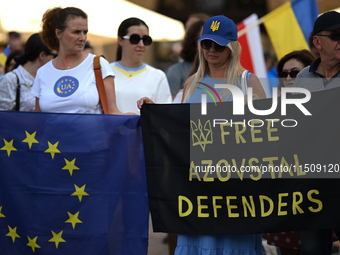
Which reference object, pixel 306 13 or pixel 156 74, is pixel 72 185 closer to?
pixel 156 74

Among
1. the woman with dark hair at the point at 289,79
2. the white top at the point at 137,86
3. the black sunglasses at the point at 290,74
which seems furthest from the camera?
the white top at the point at 137,86

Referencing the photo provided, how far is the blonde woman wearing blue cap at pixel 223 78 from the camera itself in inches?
122

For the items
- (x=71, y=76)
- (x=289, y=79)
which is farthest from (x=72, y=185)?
(x=289, y=79)

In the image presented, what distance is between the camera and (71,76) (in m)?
3.75

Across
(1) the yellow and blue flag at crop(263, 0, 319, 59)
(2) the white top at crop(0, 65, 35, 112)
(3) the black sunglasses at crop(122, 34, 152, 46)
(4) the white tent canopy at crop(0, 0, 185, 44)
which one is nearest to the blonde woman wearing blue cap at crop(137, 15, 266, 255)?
(3) the black sunglasses at crop(122, 34, 152, 46)

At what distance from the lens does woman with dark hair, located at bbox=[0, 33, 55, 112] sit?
443 centimetres

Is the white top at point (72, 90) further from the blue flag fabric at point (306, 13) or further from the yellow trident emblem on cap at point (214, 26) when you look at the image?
the blue flag fabric at point (306, 13)

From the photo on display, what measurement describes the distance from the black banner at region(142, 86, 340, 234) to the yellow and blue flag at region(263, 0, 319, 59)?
3190 millimetres

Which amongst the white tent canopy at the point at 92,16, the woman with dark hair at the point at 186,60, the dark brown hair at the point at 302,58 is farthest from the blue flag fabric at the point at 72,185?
the white tent canopy at the point at 92,16

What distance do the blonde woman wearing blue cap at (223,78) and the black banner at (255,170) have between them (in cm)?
8

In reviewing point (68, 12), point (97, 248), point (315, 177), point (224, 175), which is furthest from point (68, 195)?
point (315, 177)

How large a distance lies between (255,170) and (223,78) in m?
0.68

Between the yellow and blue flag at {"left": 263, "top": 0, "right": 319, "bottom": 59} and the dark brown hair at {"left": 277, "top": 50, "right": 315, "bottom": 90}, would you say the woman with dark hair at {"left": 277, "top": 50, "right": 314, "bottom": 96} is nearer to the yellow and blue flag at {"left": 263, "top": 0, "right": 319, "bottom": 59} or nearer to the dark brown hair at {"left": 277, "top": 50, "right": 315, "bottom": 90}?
the dark brown hair at {"left": 277, "top": 50, "right": 315, "bottom": 90}

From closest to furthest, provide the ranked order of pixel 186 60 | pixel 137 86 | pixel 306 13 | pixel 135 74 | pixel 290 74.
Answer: pixel 290 74 → pixel 137 86 → pixel 135 74 → pixel 186 60 → pixel 306 13
